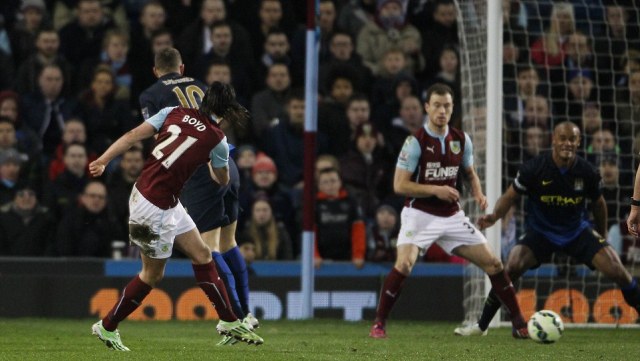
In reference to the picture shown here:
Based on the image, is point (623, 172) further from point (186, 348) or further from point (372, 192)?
point (186, 348)

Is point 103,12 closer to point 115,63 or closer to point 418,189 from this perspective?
point 115,63

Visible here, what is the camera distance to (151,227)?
8859mm

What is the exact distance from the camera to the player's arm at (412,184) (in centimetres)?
1064

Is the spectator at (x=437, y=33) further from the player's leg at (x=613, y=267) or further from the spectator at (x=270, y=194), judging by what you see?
the player's leg at (x=613, y=267)

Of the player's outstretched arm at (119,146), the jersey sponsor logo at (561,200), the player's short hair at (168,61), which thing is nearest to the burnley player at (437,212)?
the jersey sponsor logo at (561,200)

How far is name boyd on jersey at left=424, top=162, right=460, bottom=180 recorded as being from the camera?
10.9 metres

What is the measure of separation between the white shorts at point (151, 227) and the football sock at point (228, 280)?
1422mm

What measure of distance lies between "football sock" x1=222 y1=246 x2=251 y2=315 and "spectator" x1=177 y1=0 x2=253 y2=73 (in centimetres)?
561

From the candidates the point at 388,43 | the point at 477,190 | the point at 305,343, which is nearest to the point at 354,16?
the point at 388,43

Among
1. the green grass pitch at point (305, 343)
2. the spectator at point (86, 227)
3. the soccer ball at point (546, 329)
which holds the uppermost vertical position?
the spectator at point (86, 227)

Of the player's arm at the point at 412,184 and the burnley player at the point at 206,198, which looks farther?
the player's arm at the point at 412,184

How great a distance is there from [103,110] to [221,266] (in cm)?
540

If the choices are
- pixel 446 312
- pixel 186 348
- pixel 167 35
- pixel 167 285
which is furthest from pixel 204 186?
pixel 167 35

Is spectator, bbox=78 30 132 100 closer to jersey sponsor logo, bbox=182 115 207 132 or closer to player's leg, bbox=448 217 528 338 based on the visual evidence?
player's leg, bbox=448 217 528 338
